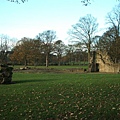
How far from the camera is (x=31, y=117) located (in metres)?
8.56

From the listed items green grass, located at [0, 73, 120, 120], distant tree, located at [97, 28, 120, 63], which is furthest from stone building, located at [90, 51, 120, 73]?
green grass, located at [0, 73, 120, 120]

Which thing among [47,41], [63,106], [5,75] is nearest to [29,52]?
[47,41]

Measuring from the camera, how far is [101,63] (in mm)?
47156

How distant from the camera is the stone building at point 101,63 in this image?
45.1 meters

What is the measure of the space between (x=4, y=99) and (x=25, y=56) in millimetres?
60345

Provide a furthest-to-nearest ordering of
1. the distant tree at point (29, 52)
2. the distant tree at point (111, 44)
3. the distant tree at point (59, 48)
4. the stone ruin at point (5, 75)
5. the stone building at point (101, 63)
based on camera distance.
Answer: the distant tree at point (59, 48), the distant tree at point (29, 52), the distant tree at point (111, 44), the stone building at point (101, 63), the stone ruin at point (5, 75)

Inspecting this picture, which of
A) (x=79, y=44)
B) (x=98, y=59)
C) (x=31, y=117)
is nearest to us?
(x=31, y=117)

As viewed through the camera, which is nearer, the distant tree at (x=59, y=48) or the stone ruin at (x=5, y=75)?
the stone ruin at (x=5, y=75)

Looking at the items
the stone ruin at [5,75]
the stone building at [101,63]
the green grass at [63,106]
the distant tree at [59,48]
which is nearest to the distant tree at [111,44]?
the stone building at [101,63]

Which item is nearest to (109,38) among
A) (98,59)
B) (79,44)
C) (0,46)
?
(98,59)

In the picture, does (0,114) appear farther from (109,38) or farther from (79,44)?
(79,44)

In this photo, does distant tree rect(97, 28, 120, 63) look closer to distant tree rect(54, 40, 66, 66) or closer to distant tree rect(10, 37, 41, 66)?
distant tree rect(10, 37, 41, 66)

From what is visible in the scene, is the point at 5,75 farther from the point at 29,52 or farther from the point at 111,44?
the point at 29,52

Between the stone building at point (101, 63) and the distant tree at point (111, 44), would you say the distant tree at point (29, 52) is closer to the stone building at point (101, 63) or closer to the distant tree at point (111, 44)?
the distant tree at point (111, 44)
